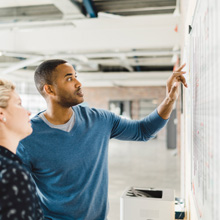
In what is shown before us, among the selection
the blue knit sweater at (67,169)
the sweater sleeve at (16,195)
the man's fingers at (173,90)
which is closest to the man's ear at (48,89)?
the blue knit sweater at (67,169)

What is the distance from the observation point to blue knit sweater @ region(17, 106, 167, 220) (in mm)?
1376

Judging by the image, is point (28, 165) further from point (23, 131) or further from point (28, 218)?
point (28, 218)

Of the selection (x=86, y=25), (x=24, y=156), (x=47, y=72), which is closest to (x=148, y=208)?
(x=24, y=156)

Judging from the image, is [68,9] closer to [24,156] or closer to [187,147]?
[187,147]

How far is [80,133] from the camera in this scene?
4.86 ft

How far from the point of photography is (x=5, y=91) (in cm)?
102

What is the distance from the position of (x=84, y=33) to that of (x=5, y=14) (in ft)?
4.90

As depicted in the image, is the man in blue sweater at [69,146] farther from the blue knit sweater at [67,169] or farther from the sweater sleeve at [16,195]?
the sweater sleeve at [16,195]

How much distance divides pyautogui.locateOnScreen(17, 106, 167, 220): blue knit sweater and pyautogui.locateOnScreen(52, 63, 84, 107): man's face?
13cm

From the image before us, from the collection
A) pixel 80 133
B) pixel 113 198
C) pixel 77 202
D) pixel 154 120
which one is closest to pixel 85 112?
pixel 80 133

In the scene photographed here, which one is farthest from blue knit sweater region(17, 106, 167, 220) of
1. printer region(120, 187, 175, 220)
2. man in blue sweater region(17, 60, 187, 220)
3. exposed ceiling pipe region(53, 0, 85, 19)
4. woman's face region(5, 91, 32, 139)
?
exposed ceiling pipe region(53, 0, 85, 19)

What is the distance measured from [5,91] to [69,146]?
0.52 metres

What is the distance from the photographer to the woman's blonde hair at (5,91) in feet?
3.26

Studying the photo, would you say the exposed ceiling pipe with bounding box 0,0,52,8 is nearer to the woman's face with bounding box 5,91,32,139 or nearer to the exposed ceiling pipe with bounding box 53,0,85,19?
the exposed ceiling pipe with bounding box 53,0,85,19
